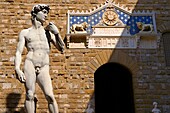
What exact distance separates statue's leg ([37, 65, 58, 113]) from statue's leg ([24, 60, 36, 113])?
0.45ft

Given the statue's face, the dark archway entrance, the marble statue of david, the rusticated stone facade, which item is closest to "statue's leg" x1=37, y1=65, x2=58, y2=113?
the marble statue of david

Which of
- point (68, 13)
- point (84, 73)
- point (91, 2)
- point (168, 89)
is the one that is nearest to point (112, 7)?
point (91, 2)

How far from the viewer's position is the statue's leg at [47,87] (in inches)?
258

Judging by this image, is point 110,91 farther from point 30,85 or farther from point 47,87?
point 30,85

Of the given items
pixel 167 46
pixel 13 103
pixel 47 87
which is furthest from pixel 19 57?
pixel 167 46

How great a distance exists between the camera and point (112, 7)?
33.6 ft

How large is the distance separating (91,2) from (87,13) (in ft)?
1.44

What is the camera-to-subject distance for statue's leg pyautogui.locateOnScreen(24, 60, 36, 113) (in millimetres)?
6510

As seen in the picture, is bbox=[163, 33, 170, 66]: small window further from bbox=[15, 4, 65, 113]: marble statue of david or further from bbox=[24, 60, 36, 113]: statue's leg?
bbox=[24, 60, 36, 113]: statue's leg

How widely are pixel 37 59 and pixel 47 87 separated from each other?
58 centimetres

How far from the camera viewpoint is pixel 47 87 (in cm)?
667

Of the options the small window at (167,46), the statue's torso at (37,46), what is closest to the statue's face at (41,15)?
the statue's torso at (37,46)

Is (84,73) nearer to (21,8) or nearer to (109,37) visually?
(109,37)

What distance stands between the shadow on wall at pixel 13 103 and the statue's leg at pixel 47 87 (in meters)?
2.50
